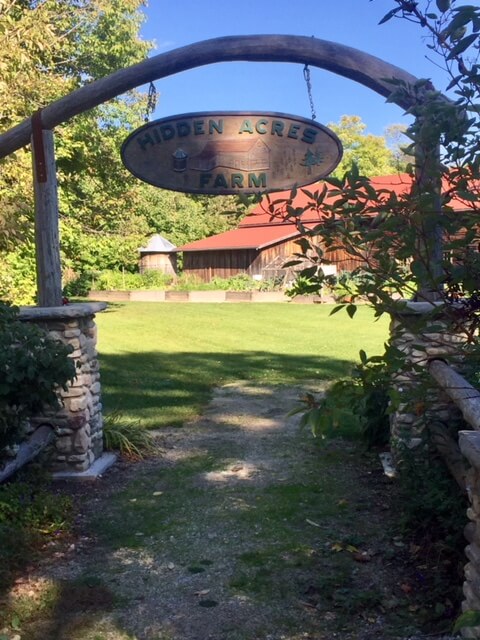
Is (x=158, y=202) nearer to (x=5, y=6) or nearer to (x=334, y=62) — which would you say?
(x=5, y=6)

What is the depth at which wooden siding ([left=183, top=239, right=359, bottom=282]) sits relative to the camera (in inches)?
1309

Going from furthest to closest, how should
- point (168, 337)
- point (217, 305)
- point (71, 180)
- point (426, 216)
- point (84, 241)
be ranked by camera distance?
point (217, 305) → point (84, 241) → point (71, 180) → point (168, 337) → point (426, 216)

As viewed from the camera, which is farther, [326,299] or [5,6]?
[326,299]

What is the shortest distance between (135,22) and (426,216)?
61.9 ft

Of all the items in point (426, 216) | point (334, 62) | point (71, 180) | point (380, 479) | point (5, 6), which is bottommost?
point (380, 479)

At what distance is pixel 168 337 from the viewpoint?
15.8 metres

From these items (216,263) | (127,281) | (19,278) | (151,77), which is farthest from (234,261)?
(151,77)

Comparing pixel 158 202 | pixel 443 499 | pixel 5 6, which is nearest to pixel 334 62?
pixel 443 499

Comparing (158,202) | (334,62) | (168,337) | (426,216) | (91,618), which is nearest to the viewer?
(426,216)

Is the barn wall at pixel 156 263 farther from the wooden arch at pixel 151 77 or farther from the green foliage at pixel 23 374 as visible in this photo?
the green foliage at pixel 23 374

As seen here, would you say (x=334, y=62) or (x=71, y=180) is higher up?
(x=71, y=180)

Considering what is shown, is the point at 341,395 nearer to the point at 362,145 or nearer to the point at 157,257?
the point at 157,257

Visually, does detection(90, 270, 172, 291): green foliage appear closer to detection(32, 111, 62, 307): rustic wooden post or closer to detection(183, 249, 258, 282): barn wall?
detection(183, 249, 258, 282): barn wall

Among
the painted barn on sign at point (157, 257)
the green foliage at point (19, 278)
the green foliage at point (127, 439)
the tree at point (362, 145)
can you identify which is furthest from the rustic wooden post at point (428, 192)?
the tree at point (362, 145)
